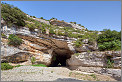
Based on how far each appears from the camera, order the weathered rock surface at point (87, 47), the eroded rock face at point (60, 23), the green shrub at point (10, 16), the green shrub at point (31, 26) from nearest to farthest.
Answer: the green shrub at point (10, 16), the weathered rock surface at point (87, 47), the green shrub at point (31, 26), the eroded rock face at point (60, 23)

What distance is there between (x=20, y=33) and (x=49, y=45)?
21.9ft

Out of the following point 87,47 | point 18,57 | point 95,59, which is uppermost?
point 87,47

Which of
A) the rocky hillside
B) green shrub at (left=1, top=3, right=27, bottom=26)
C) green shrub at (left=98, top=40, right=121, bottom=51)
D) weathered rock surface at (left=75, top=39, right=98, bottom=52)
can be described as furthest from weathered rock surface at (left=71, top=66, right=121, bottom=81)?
green shrub at (left=1, top=3, right=27, bottom=26)

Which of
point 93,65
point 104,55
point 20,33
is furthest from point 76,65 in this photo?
point 20,33

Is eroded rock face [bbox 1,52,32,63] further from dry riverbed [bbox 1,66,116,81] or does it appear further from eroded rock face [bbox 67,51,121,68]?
eroded rock face [bbox 67,51,121,68]

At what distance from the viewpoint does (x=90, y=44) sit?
13547 millimetres

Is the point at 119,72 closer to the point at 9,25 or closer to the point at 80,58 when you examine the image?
the point at 80,58

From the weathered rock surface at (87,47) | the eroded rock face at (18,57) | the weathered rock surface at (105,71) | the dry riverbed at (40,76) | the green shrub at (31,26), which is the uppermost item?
the green shrub at (31,26)

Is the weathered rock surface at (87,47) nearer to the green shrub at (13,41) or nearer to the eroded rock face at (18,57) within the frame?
the eroded rock face at (18,57)

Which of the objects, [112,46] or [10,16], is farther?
[10,16]

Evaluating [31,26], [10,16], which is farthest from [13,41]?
[10,16]

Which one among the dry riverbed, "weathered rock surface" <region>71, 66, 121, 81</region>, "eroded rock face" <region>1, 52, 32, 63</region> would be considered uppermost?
"eroded rock face" <region>1, 52, 32, 63</region>

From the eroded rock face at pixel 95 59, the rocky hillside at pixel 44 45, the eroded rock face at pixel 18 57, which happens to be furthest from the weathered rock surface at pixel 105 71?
the eroded rock face at pixel 18 57

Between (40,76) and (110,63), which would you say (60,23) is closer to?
(110,63)
